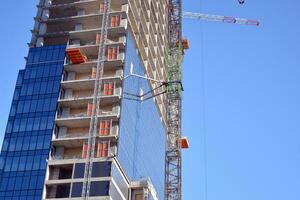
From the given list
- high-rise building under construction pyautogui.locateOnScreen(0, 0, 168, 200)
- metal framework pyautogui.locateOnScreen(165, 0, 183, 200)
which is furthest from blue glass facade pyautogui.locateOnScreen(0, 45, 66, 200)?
metal framework pyautogui.locateOnScreen(165, 0, 183, 200)

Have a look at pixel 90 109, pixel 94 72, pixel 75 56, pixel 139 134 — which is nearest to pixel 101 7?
pixel 75 56

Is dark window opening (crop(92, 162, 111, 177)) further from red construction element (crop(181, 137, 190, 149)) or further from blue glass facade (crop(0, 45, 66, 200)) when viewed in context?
red construction element (crop(181, 137, 190, 149))

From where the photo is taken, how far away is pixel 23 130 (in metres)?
133

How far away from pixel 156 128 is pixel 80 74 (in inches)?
1474

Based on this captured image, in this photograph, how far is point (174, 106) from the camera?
16450 cm

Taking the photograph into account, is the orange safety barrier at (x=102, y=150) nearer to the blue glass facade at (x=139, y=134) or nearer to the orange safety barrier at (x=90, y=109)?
the blue glass facade at (x=139, y=134)

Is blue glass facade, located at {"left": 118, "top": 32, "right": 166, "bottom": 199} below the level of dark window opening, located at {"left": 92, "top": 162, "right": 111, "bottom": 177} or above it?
above

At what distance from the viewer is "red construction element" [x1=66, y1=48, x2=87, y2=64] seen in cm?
14038

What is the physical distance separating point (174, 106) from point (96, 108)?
1459 inches

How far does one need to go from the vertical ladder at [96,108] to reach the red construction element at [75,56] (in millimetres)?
4296

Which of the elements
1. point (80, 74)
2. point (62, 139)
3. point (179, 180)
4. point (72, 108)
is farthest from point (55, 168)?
point (179, 180)

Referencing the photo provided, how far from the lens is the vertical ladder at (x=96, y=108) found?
12256 centimetres

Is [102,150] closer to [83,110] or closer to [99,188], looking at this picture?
[99,188]

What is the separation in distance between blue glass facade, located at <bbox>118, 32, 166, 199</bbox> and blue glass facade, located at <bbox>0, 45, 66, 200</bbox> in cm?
1692
